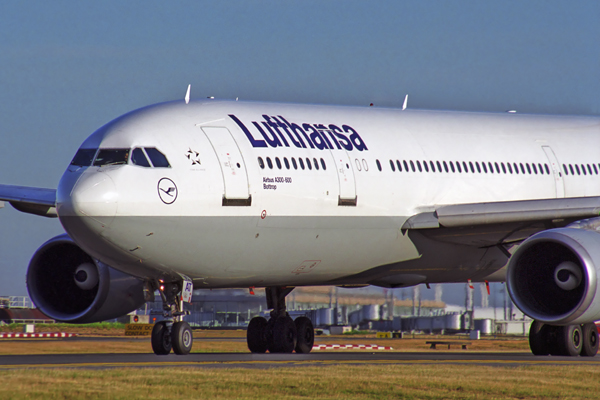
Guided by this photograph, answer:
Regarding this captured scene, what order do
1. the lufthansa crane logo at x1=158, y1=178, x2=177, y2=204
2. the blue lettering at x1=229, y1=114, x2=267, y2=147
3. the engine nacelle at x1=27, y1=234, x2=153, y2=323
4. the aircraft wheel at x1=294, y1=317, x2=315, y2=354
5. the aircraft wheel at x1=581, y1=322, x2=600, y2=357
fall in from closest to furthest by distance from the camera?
the lufthansa crane logo at x1=158, y1=178, x2=177, y2=204
the blue lettering at x1=229, y1=114, x2=267, y2=147
the engine nacelle at x1=27, y1=234, x2=153, y2=323
the aircraft wheel at x1=581, y1=322, x2=600, y2=357
the aircraft wheel at x1=294, y1=317, x2=315, y2=354

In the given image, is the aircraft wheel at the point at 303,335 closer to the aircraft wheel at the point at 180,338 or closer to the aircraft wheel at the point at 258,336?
the aircraft wheel at the point at 258,336

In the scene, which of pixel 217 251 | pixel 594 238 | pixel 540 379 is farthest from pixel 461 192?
pixel 540 379

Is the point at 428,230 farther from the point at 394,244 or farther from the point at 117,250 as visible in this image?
the point at 117,250

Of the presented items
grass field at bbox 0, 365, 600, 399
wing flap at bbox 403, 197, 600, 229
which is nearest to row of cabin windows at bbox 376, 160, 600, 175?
wing flap at bbox 403, 197, 600, 229

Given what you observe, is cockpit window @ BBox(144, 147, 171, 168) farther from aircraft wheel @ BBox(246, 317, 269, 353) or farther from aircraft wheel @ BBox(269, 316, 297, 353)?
aircraft wheel @ BBox(246, 317, 269, 353)

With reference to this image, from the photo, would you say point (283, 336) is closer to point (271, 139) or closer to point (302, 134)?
point (302, 134)

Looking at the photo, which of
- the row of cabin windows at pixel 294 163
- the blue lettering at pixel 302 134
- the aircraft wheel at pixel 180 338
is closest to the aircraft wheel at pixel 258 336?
the aircraft wheel at pixel 180 338

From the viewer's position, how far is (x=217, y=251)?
18281mm

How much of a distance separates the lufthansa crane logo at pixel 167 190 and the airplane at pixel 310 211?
2 cm

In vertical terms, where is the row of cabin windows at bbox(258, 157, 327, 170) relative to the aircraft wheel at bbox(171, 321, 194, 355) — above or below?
above

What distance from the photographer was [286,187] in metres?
18.8

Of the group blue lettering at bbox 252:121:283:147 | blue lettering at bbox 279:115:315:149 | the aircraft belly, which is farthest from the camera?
blue lettering at bbox 279:115:315:149

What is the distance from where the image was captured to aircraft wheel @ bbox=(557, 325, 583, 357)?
21953 millimetres

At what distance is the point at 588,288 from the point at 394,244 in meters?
4.29
